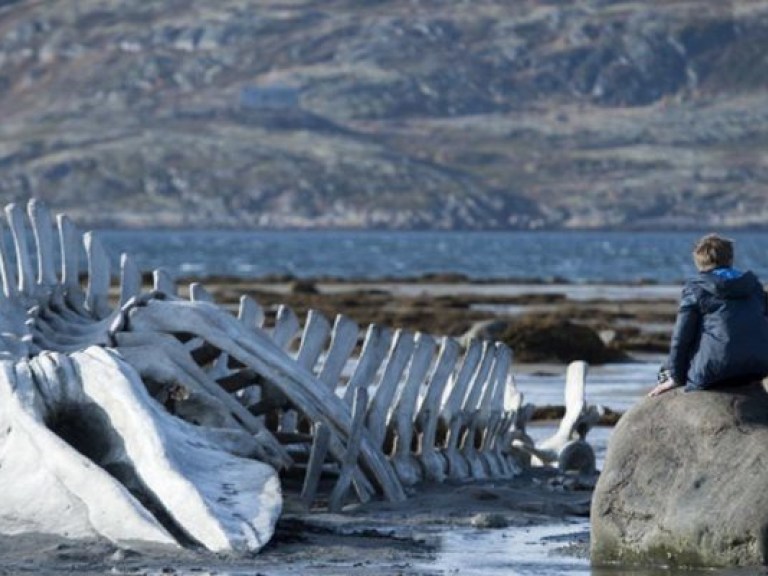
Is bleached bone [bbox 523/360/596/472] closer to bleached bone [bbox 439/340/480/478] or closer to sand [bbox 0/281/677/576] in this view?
sand [bbox 0/281/677/576]

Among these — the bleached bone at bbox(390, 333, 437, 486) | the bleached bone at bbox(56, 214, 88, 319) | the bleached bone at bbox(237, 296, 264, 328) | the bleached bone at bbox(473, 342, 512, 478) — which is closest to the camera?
the bleached bone at bbox(56, 214, 88, 319)

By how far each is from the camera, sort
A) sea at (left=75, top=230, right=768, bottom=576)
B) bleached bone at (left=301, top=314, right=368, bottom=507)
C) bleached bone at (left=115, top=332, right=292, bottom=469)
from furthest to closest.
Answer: bleached bone at (left=301, top=314, right=368, bottom=507) < bleached bone at (left=115, top=332, right=292, bottom=469) < sea at (left=75, top=230, right=768, bottom=576)

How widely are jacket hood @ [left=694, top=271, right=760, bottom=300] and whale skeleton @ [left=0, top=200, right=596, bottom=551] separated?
2.18 metres

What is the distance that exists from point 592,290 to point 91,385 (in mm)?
72469

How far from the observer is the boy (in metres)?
11.8

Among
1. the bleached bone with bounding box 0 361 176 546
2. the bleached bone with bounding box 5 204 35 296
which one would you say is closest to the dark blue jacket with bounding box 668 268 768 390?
the bleached bone with bounding box 0 361 176 546

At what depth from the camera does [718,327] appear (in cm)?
1192

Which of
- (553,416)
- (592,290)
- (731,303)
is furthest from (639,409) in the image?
(592,290)

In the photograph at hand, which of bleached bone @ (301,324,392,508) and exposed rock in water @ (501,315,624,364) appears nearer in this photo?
bleached bone @ (301,324,392,508)

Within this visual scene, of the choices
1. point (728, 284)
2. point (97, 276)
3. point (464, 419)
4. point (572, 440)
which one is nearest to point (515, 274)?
point (572, 440)

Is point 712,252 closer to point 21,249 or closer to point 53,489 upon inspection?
point 53,489

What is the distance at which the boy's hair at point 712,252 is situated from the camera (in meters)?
11.8

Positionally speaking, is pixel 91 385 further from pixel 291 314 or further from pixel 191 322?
pixel 291 314

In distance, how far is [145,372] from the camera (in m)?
13.2
